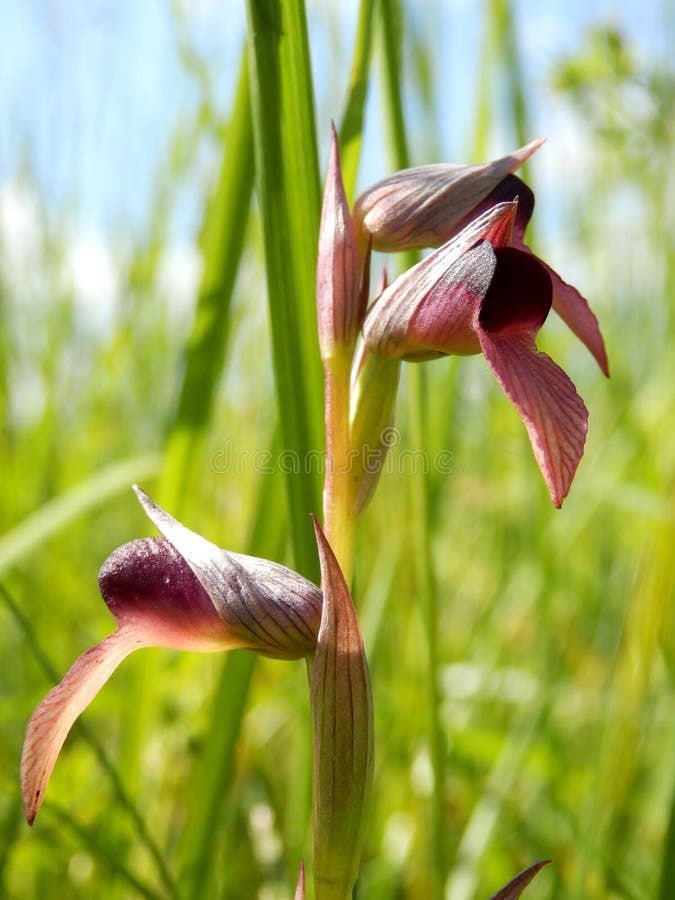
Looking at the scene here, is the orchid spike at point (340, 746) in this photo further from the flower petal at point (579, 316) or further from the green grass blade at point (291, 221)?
the flower petal at point (579, 316)

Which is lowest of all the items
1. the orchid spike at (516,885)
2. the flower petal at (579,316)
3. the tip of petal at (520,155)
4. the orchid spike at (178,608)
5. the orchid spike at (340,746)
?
the orchid spike at (516,885)

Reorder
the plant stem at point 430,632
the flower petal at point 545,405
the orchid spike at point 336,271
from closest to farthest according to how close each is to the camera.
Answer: the flower petal at point 545,405, the orchid spike at point 336,271, the plant stem at point 430,632

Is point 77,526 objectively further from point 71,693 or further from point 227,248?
point 71,693

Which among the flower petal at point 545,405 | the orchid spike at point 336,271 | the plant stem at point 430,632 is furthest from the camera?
the plant stem at point 430,632

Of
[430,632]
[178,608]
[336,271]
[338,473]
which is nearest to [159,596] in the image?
[178,608]

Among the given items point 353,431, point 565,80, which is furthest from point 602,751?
point 565,80

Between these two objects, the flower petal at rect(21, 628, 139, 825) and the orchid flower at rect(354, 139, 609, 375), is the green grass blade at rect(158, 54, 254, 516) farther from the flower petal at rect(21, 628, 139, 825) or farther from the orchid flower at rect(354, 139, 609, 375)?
the flower petal at rect(21, 628, 139, 825)

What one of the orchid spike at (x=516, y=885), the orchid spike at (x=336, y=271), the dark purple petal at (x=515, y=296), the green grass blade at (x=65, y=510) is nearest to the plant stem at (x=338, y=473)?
the orchid spike at (x=336, y=271)

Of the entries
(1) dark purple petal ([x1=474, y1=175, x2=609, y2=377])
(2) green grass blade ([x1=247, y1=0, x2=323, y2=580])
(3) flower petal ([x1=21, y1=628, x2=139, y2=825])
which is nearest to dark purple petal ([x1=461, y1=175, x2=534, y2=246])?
(1) dark purple petal ([x1=474, y1=175, x2=609, y2=377])

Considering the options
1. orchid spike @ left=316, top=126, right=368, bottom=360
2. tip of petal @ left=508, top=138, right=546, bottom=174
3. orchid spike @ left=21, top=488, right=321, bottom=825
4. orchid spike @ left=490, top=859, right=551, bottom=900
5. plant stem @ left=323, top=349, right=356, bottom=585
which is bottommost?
orchid spike @ left=490, top=859, right=551, bottom=900
